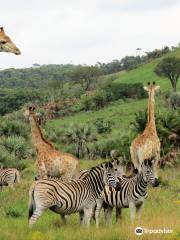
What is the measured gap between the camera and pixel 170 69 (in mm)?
79875

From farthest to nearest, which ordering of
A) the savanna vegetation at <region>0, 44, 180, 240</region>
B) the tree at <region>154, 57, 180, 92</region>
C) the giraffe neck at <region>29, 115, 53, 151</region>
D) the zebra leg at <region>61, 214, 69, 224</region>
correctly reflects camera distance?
the tree at <region>154, 57, 180, 92</region>
the giraffe neck at <region>29, 115, 53, 151</region>
the zebra leg at <region>61, 214, 69, 224</region>
the savanna vegetation at <region>0, 44, 180, 240</region>

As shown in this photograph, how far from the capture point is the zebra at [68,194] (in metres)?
10.1

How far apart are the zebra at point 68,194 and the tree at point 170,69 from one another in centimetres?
6900

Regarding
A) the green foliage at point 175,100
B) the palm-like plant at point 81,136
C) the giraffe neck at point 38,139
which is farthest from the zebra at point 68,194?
the green foliage at point 175,100

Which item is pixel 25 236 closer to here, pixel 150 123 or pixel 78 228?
pixel 78 228

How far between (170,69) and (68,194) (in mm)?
70904

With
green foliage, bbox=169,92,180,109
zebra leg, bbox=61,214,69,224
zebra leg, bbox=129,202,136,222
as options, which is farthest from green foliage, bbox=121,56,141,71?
zebra leg, bbox=61,214,69,224

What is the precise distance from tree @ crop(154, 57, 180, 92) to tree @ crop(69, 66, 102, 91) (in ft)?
67.5

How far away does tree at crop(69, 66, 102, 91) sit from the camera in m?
99.8

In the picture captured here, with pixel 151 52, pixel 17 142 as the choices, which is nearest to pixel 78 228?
pixel 17 142

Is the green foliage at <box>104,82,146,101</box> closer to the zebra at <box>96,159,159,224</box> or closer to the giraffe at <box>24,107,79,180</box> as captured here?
the giraffe at <box>24,107,79,180</box>

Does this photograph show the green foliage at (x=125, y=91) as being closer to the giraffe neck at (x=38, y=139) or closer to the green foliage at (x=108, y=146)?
the green foliage at (x=108, y=146)

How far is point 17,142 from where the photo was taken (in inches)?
1374

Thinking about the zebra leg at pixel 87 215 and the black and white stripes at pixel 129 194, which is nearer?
the zebra leg at pixel 87 215
